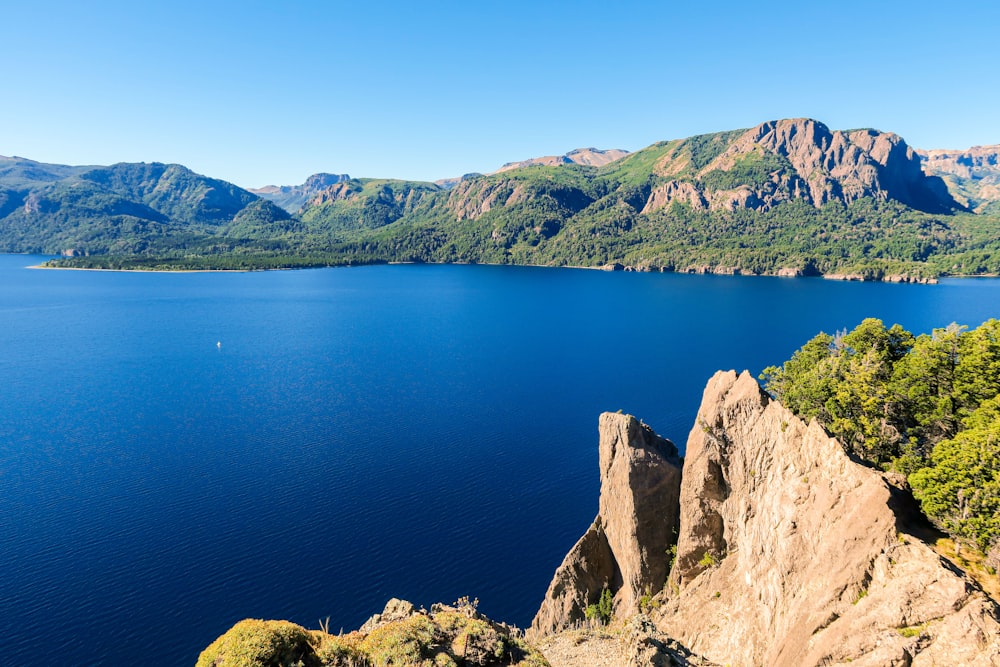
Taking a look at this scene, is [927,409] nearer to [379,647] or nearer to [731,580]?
[731,580]

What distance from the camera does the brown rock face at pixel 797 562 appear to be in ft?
70.7

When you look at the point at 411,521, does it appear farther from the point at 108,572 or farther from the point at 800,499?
the point at 800,499

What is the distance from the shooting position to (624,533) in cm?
4269

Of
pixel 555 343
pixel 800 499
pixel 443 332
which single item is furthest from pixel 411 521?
pixel 443 332

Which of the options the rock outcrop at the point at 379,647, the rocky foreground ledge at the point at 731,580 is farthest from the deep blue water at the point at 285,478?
the rock outcrop at the point at 379,647

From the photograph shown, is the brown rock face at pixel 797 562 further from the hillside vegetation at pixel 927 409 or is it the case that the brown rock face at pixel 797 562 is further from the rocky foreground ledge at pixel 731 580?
the hillside vegetation at pixel 927 409

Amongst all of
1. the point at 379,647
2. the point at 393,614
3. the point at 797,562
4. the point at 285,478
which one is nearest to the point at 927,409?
the point at 797,562

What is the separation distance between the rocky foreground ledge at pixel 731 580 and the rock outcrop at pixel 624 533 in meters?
0.12

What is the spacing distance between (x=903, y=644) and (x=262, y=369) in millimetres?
132606

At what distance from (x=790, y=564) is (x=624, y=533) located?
15.1 meters

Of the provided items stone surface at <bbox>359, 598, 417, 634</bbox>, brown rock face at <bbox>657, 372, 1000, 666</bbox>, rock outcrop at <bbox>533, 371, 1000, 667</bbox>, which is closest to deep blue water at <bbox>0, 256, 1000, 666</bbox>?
stone surface at <bbox>359, 598, 417, 634</bbox>

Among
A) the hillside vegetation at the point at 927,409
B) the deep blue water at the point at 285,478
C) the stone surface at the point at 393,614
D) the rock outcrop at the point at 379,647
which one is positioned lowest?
the deep blue water at the point at 285,478

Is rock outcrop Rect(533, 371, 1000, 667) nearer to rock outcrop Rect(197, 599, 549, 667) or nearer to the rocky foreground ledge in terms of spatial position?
the rocky foreground ledge

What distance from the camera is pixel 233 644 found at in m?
24.0
